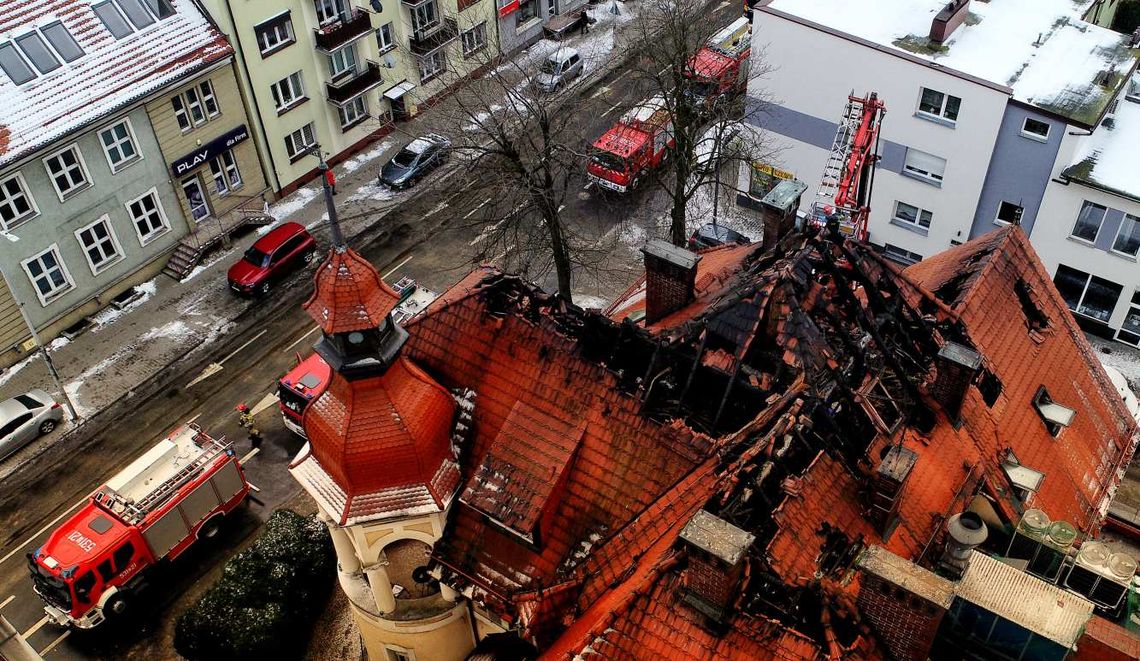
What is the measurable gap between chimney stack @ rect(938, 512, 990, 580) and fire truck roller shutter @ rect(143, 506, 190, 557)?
77.8 ft

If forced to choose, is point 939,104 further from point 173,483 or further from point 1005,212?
point 173,483

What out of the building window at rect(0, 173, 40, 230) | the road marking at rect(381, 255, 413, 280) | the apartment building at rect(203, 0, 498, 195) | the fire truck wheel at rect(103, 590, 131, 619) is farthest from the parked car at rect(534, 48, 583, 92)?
the fire truck wheel at rect(103, 590, 131, 619)

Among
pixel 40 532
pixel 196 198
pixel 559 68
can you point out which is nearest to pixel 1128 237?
pixel 559 68

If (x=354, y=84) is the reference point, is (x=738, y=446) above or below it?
above

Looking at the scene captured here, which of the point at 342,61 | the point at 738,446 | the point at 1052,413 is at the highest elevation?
the point at 738,446

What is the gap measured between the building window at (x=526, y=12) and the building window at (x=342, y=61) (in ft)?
39.3

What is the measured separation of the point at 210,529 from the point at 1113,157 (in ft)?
116

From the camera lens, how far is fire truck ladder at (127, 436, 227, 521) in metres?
32.0

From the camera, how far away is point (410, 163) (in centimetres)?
5025

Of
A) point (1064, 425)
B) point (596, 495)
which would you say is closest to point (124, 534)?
point (596, 495)

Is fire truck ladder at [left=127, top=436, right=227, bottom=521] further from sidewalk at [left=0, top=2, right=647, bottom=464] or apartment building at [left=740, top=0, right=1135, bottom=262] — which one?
apartment building at [left=740, top=0, right=1135, bottom=262]

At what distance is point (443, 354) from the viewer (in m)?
24.8

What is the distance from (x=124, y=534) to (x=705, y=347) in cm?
1965

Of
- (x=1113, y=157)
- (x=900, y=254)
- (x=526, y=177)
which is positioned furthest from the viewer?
(x=900, y=254)
